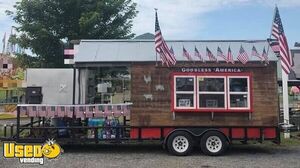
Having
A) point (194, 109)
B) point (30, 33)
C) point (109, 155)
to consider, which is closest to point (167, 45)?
point (194, 109)

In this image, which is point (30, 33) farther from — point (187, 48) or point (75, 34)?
point (187, 48)

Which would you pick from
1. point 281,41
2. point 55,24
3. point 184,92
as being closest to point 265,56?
point 281,41

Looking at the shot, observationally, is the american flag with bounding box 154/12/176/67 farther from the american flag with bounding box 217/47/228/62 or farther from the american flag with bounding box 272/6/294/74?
the american flag with bounding box 272/6/294/74

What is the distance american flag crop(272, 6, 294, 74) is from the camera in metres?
15.0

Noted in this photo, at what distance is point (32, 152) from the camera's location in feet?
35.0

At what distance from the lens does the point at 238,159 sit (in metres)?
12.1

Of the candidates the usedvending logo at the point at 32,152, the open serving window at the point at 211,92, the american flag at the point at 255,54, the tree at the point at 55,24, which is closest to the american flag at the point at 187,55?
the open serving window at the point at 211,92

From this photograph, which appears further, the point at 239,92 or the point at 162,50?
the point at 239,92

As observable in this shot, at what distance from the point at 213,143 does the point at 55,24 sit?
44.6ft

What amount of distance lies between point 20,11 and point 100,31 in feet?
15.5

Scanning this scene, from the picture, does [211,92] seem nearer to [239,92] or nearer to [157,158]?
[239,92]

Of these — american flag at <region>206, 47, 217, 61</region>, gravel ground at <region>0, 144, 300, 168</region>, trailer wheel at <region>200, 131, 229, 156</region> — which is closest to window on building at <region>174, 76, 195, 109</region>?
american flag at <region>206, 47, 217, 61</region>

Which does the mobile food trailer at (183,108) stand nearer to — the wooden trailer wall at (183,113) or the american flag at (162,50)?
the wooden trailer wall at (183,113)

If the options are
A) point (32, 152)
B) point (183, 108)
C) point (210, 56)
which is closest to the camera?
point (32, 152)
